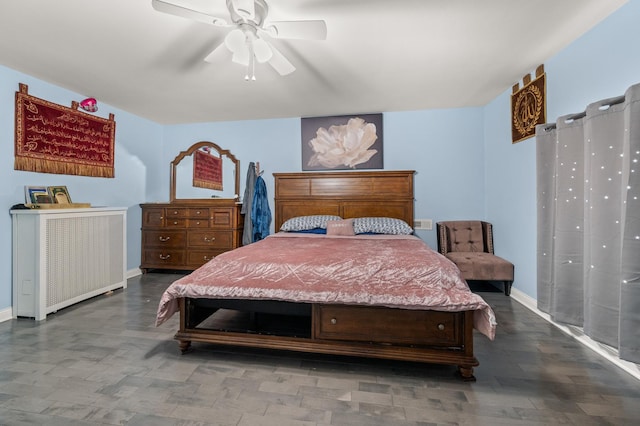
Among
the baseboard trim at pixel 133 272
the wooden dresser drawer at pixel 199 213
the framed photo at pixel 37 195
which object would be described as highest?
the framed photo at pixel 37 195

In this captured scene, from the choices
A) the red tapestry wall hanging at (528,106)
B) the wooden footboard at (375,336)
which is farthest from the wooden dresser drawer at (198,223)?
the red tapestry wall hanging at (528,106)

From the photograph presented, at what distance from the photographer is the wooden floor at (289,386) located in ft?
4.81

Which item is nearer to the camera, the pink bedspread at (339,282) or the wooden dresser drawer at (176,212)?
the pink bedspread at (339,282)

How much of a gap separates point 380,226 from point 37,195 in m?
3.81

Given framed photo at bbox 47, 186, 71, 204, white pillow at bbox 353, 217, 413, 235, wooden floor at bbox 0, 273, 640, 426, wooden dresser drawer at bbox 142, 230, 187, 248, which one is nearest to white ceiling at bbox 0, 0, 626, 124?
framed photo at bbox 47, 186, 71, 204

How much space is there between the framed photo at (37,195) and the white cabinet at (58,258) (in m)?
0.22

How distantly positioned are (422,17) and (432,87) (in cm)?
139

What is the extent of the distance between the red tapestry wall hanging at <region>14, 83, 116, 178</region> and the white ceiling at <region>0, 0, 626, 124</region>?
0.26 meters

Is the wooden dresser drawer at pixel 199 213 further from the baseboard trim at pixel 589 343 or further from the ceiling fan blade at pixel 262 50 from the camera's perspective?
the baseboard trim at pixel 589 343

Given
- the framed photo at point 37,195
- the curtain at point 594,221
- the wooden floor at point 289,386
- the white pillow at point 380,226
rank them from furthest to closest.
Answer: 1. the white pillow at point 380,226
2. the framed photo at point 37,195
3. the curtain at point 594,221
4. the wooden floor at point 289,386

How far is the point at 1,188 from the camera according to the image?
273cm

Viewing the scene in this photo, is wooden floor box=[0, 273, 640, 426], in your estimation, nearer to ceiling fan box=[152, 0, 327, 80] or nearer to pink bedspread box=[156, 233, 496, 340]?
pink bedspread box=[156, 233, 496, 340]

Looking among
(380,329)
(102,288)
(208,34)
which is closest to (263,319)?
(380,329)

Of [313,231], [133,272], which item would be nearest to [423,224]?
[313,231]
